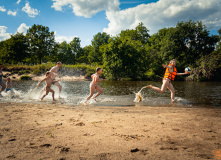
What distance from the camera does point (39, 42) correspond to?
59750 millimetres

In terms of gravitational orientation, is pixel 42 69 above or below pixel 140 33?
below

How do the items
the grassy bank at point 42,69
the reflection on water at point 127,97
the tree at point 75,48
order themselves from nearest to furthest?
the reflection on water at point 127,97 → the grassy bank at point 42,69 → the tree at point 75,48

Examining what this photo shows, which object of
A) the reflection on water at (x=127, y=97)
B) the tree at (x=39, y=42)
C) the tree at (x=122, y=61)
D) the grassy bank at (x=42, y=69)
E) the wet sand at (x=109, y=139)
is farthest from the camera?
the tree at (x=39, y=42)

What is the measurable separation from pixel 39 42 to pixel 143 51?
4176 cm

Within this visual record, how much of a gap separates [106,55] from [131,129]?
35657mm

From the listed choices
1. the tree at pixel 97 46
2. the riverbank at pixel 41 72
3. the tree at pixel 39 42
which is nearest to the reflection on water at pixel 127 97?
the riverbank at pixel 41 72

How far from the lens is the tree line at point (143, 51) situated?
38.6 m

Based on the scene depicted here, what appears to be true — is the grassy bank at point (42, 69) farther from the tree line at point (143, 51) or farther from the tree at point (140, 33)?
the tree at point (140, 33)

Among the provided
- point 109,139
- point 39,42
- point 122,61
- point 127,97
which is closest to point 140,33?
point 122,61

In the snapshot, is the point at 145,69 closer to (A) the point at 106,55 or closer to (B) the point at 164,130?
(A) the point at 106,55

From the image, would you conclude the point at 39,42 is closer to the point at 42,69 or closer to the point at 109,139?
the point at 42,69

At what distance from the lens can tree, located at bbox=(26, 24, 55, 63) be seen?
198ft

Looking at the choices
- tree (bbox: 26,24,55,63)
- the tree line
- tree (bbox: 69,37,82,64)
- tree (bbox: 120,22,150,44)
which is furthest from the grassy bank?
tree (bbox: 69,37,82,64)

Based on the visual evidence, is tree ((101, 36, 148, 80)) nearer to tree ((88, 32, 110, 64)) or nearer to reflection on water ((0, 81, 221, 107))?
reflection on water ((0, 81, 221, 107))
